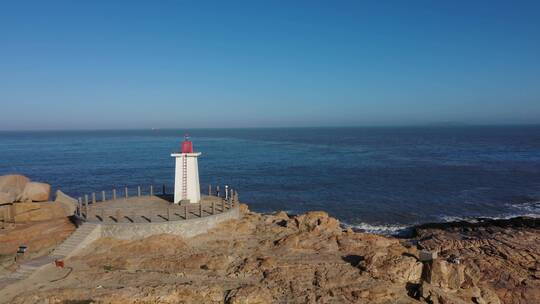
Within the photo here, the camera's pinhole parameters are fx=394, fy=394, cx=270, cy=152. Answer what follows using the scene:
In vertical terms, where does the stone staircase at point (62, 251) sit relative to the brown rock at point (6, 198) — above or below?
below

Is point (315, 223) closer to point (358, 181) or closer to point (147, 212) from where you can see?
point (147, 212)

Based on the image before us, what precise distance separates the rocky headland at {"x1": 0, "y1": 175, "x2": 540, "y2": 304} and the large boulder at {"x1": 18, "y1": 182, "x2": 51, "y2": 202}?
18.5 ft

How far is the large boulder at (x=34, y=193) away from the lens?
95.4 feet

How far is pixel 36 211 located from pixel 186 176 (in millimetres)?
11947

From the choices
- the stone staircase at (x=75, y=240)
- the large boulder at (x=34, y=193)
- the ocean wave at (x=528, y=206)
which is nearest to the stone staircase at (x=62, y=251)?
the stone staircase at (x=75, y=240)

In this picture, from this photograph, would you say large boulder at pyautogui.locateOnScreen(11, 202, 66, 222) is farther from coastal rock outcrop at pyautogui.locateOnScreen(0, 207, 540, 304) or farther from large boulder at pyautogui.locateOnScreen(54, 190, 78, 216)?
coastal rock outcrop at pyautogui.locateOnScreen(0, 207, 540, 304)

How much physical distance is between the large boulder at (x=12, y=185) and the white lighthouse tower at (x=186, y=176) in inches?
511

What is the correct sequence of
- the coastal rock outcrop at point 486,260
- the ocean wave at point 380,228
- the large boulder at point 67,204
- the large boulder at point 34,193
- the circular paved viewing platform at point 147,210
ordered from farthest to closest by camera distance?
the ocean wave at point 380,228 → the large boulder at point 67,204 → the large boulder at point 34,193 → the circular paved viewing platform at point 147,210 → the coastal rock outcrop at point 486,260

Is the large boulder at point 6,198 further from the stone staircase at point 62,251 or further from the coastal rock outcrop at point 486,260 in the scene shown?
the coastal rock outcrop at point 486,260

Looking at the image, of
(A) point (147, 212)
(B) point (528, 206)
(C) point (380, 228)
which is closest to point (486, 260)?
(C) point (380, 228)

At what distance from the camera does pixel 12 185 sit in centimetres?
3012

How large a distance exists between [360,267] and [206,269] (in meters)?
7.46

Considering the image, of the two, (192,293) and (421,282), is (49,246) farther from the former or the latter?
(421,282)

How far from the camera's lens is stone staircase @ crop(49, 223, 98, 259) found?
19969mm
